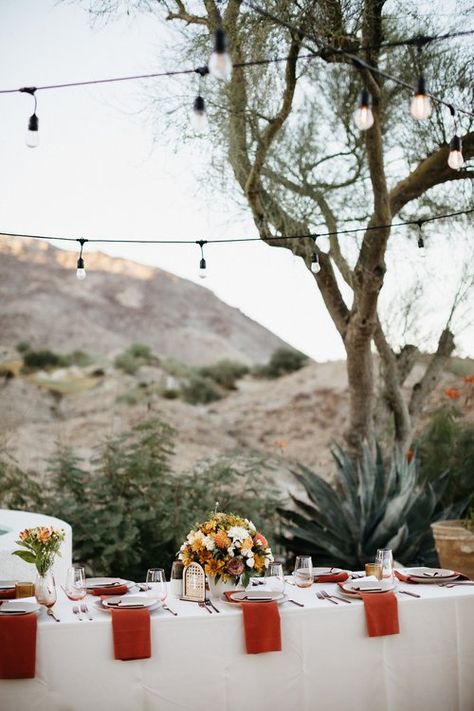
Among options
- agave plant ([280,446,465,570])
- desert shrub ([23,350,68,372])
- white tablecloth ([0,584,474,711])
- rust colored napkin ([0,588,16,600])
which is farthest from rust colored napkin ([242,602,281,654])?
desert shrub ([23,350,68,372])

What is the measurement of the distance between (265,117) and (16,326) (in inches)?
462

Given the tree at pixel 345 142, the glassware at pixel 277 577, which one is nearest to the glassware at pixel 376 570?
the glassware at pixel 277 577

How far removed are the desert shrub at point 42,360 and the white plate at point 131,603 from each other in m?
13.0

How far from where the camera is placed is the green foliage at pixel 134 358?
16.5 m

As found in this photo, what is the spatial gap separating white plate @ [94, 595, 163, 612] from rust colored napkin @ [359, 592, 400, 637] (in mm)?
813

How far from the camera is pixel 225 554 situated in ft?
10.2

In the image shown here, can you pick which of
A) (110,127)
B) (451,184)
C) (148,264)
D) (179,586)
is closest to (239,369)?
(148,264)

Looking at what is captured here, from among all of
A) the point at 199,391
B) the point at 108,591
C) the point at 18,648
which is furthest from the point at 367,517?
the point at 199,391

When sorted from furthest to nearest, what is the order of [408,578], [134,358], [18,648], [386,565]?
[134,358] < [408,578] < [386,565] < [18,648]

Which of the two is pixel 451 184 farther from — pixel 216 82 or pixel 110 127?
pixel 110 127

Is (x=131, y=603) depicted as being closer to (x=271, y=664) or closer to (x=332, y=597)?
(x=271, y=664)

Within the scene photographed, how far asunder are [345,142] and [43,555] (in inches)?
214

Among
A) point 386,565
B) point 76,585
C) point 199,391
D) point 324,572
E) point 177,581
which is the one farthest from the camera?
point 199,391

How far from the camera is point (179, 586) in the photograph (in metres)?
3.21
